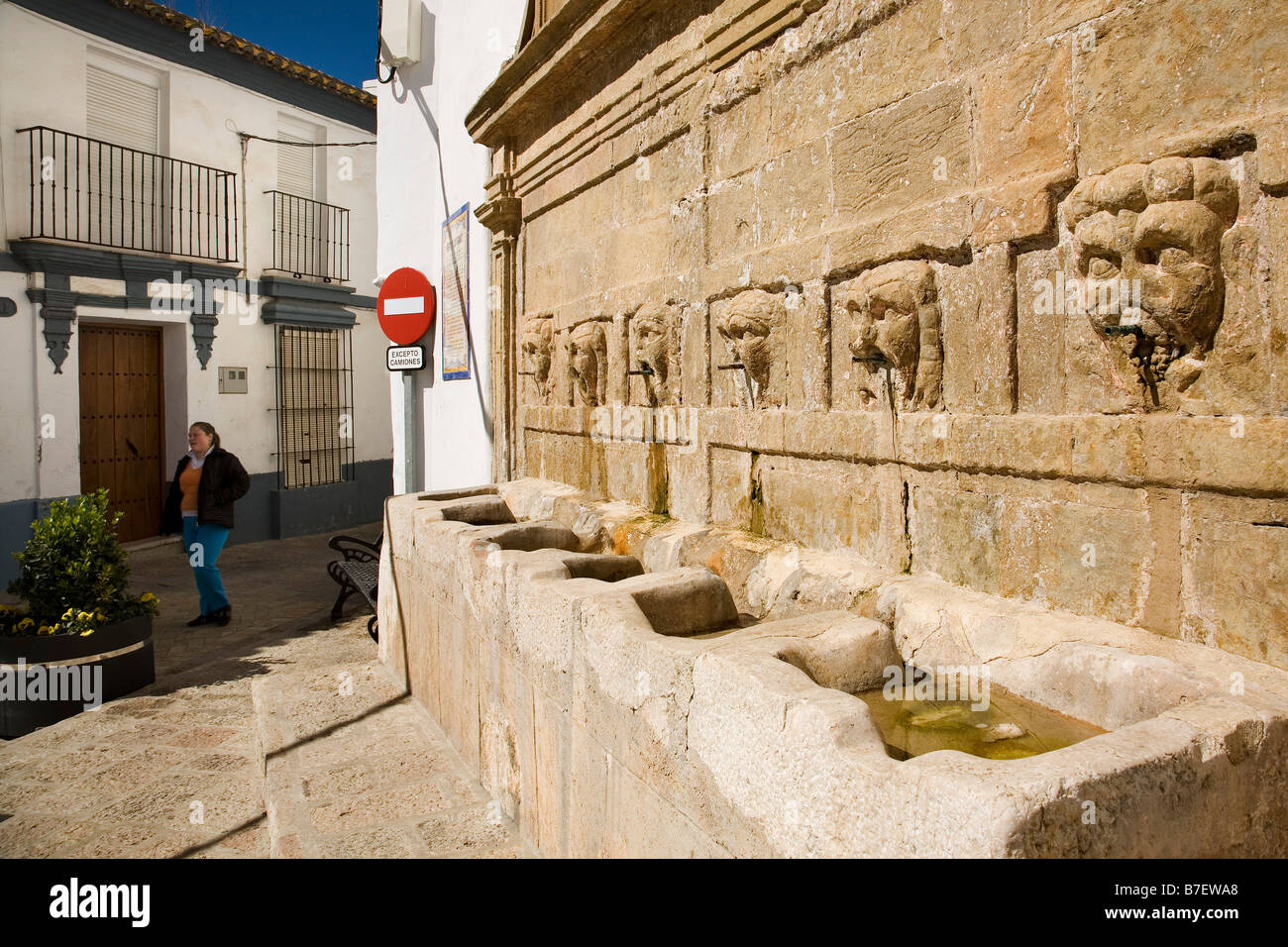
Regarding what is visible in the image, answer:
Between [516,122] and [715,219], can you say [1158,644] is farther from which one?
[516,122]

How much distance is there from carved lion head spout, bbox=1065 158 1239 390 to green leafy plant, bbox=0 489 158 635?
521 centimetres

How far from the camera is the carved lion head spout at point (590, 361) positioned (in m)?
4.70

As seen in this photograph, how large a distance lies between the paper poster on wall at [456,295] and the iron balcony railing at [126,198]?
4.53 m

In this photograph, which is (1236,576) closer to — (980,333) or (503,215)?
(980,333)

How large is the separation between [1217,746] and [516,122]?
5467mm

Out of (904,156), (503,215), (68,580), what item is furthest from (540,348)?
(904,156)

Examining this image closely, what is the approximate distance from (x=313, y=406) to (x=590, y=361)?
9.20 meters

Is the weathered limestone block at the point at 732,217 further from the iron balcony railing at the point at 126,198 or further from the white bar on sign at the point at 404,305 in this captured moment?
the iron balcony railing at the point at 126,198

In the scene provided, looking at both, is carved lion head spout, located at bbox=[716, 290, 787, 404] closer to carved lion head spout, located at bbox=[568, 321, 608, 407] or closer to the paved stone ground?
carved lion head spout, located at bbox=[568, 321, 608, 407]

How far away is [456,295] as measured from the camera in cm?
764

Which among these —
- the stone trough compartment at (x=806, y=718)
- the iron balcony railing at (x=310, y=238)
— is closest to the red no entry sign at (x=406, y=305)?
the iron balcony railing at (x=310, y=238)

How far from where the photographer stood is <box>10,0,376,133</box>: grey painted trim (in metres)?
9.61

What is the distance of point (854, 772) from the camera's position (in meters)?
1.45

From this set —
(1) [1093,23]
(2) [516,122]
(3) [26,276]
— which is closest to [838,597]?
(1) [1093,23]
